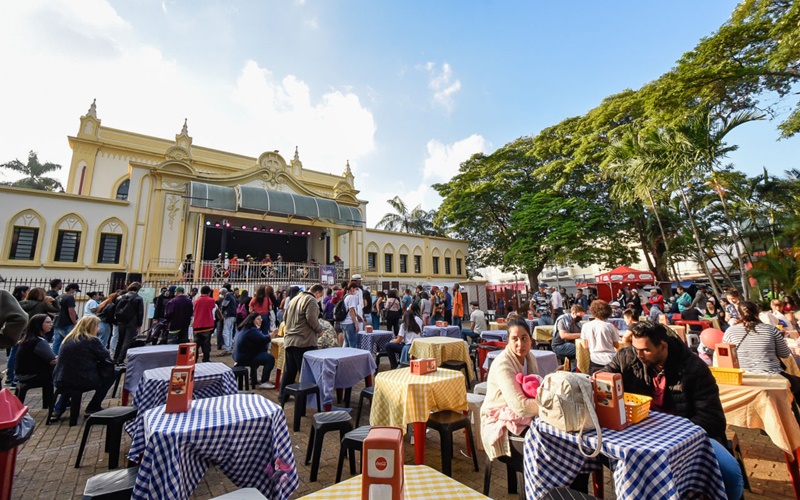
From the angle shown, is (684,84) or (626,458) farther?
(684,84)

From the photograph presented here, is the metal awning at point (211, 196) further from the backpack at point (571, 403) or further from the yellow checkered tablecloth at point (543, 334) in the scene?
the backpack at point (571, 403)

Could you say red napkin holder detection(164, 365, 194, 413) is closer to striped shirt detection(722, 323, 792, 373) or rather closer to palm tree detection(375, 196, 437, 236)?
striped shirt detection(722, 323, 792, 373)

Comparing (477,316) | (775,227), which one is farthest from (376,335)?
(775,227)

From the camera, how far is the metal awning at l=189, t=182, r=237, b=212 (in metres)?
16.9

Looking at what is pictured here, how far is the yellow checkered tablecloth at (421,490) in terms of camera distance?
153 centimetres

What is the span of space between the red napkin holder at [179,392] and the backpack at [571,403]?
2673 millimetres

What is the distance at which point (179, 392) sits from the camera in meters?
2.63

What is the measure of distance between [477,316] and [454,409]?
207 inches

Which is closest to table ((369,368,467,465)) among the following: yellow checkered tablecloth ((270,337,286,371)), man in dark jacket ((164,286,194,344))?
yellow checkered tablecloth ((270,337,286,371))

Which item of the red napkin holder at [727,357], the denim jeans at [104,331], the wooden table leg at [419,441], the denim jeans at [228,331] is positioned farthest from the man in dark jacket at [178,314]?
the red napkin holder at [727,357]

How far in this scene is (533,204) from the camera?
22141 millimetres

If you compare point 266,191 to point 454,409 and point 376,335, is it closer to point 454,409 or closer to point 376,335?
point 376,335

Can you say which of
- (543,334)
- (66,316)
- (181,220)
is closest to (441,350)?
(543,334)

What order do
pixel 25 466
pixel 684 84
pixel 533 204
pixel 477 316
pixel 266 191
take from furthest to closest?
pixel 533 204 < pixel 266 191 < pixel 684 84 < pixel 477 316 < pixel 25 466
